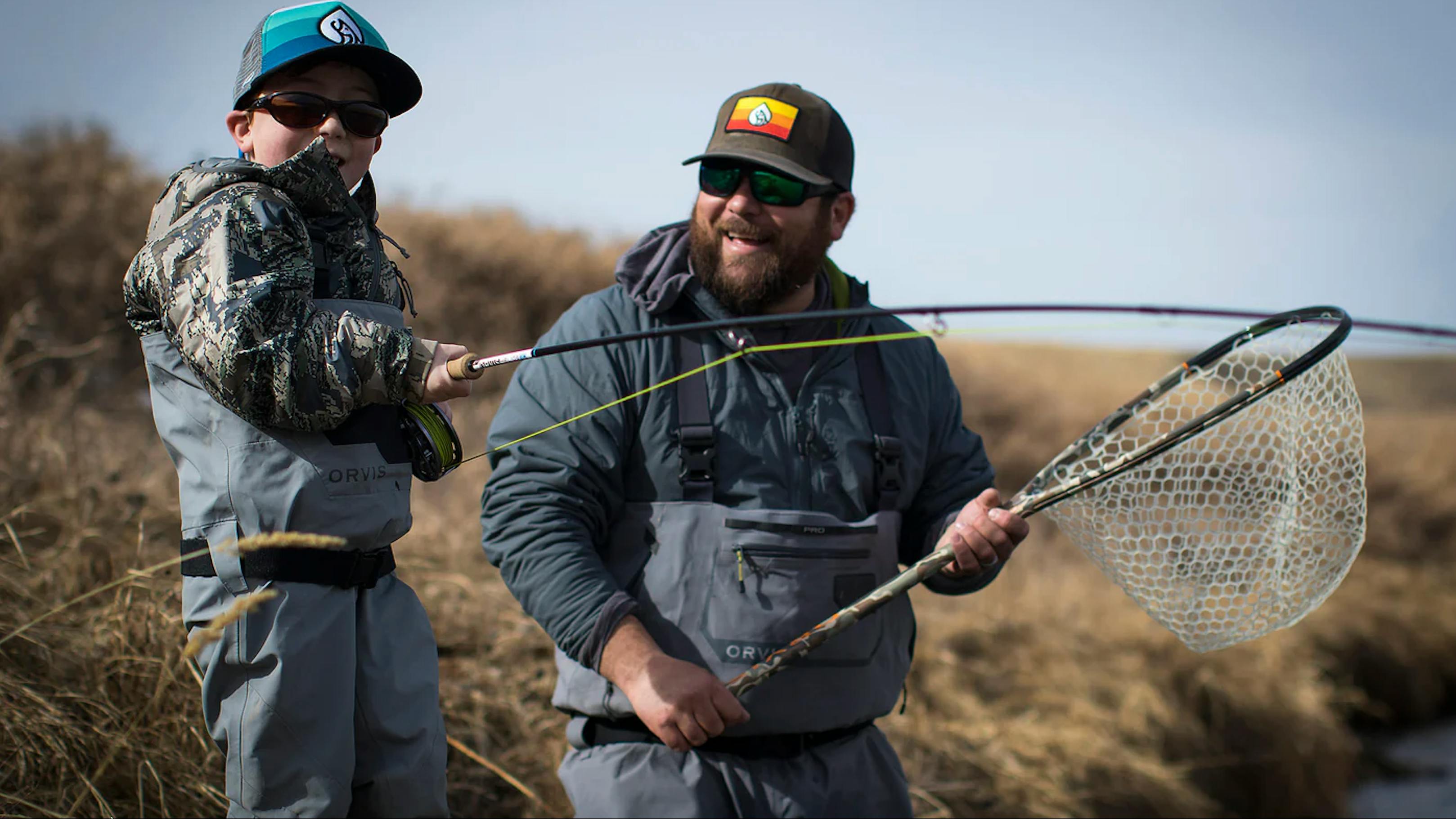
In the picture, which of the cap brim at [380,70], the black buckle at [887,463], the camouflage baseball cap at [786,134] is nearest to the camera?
the cap brim at [380,70]

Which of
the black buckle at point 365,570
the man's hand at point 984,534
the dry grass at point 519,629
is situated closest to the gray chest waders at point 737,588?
the man's hand at point 984,534

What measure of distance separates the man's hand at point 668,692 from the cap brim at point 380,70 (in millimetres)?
1196

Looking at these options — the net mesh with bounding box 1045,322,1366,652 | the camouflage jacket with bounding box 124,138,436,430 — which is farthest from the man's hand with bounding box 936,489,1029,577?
the camouflage jacket with bounding box 124,138,436,430

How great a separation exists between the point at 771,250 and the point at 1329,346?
51.4 inches

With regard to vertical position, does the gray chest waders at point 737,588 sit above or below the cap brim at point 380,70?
below

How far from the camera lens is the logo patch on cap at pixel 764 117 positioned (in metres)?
2.83

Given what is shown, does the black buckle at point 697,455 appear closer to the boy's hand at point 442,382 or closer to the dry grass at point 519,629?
the boy's hand at point 442,382

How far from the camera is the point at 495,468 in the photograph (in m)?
2.65

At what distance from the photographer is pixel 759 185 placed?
282 cm

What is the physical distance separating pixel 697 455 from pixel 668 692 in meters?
0.55

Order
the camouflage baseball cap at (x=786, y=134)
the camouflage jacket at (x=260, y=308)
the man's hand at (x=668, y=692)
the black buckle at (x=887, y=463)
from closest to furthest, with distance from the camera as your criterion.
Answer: the camouflage jacket at (x=260, y=308) < the man's hand at (x=668, y=692) < the black buckle at (x=887, y=463) < the camouflage baseball cap at (x=786, y=134)

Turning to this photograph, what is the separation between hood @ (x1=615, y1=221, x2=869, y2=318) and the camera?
2.72 metres

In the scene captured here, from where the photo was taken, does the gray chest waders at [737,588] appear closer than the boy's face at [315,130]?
No

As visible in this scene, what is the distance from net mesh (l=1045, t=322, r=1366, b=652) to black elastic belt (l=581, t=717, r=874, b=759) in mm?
833
